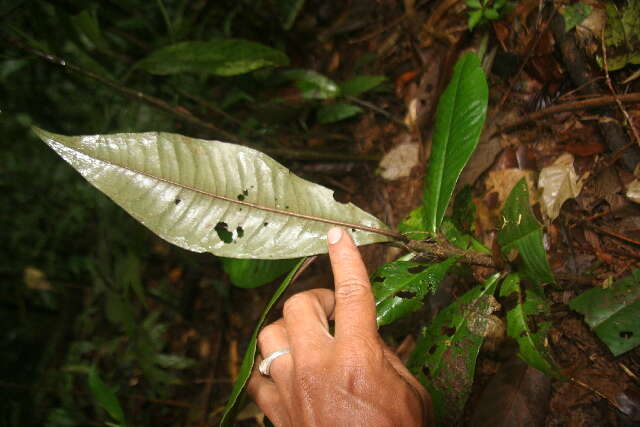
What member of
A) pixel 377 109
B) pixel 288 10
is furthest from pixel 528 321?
pixel 288 10

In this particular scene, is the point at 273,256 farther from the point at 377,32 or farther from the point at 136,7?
the point at 136,7

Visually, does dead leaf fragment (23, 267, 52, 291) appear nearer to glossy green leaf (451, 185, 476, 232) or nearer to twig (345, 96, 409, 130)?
twig (345, 96, 409, 130)

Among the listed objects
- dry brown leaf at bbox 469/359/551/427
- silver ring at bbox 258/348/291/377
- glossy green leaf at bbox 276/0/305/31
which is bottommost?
dry brown leaf at bbox 469/359/551/427

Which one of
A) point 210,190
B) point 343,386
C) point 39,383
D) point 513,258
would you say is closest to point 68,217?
point 39,383

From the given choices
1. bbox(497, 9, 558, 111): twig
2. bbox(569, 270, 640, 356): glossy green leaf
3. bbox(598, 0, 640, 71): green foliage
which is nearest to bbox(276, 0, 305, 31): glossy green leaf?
bbox(497, 9, 558, 111): twig

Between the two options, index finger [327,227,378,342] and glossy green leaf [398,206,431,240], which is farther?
glossy green leaf [398,206,431,240]

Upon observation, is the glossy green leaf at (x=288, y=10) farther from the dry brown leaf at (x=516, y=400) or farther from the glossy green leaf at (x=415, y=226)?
Answer: the dry brown leaf at (x=516, y=400)
